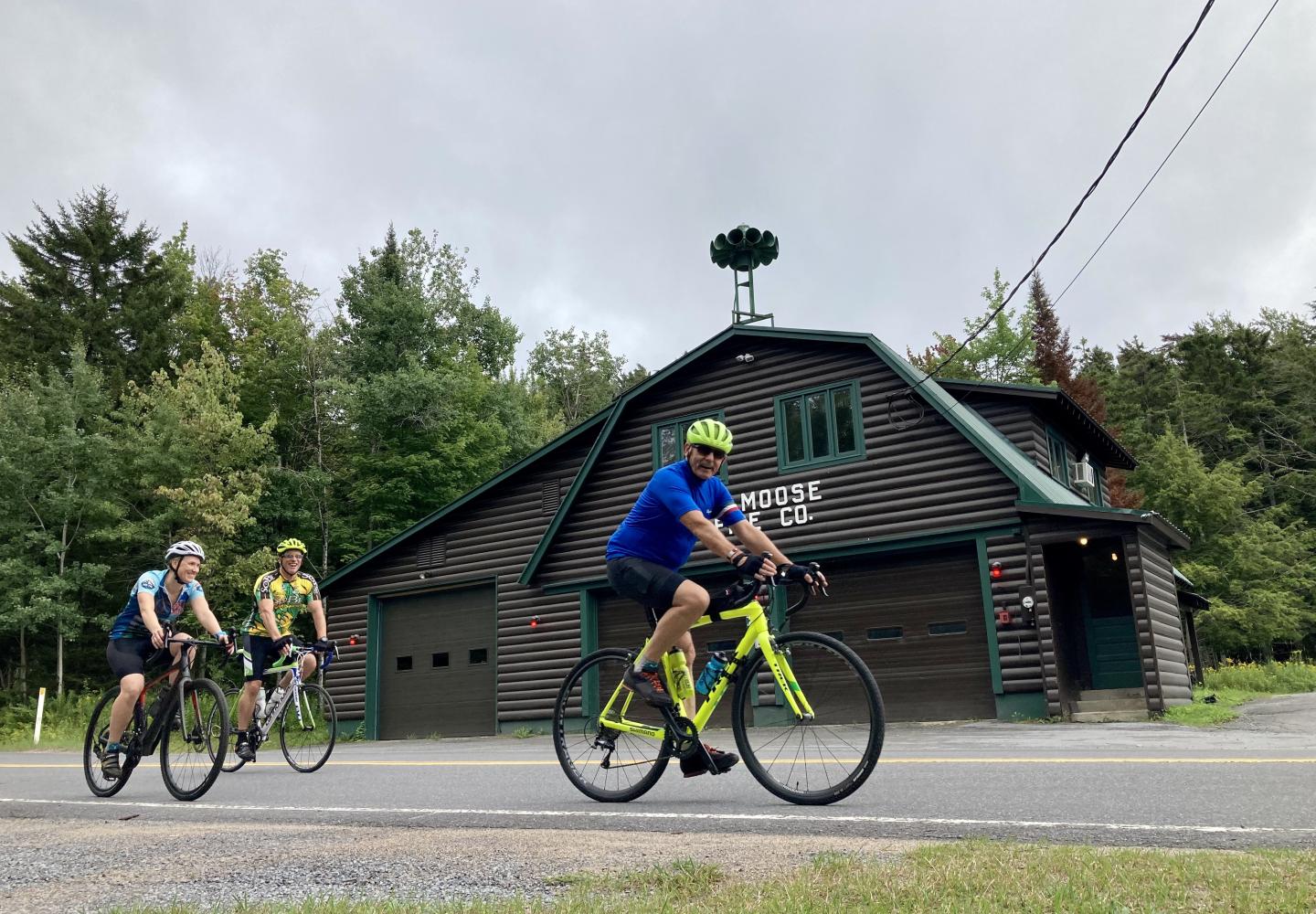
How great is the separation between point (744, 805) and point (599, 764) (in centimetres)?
104

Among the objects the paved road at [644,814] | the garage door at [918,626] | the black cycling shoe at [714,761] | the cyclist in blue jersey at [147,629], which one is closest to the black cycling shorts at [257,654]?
the paved road at [644,814]

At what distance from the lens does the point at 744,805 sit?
556cm

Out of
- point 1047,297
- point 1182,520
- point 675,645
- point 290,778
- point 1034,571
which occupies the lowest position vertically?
point 290,778

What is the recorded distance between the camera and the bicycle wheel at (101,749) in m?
8.01

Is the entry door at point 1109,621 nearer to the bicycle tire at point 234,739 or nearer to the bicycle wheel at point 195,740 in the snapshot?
the bicycle tire at point 234,739

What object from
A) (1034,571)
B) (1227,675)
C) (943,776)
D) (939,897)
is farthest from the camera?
(1227,675)

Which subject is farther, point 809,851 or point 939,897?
point 809,851

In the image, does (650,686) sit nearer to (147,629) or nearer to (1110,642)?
(147,629)

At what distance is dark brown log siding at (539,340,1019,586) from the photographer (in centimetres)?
1680

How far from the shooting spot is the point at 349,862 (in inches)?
169

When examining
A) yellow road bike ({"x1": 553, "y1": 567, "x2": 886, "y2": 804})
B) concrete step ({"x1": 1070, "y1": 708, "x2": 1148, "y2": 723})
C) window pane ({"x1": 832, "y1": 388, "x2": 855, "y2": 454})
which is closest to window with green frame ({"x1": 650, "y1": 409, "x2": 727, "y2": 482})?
window pane ({"x1": 832, "y1": 388, "x2": 855, "y2": 454})

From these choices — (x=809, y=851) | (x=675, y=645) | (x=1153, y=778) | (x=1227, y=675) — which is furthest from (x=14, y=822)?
(x=1227, y=675)

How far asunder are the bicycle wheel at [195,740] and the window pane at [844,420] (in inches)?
481

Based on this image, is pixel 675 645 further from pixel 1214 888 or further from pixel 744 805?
pixel 1214 888
